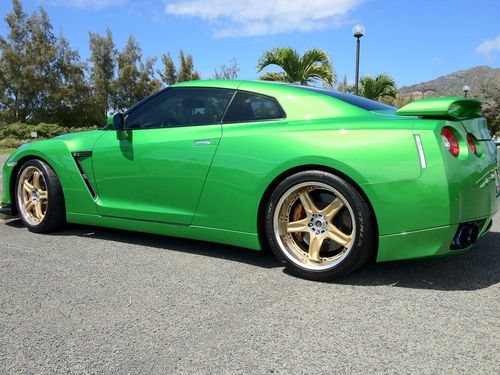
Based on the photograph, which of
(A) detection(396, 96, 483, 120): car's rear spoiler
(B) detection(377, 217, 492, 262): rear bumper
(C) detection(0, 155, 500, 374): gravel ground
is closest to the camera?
(C) detection(0, 155, 500, 374): gravel ground

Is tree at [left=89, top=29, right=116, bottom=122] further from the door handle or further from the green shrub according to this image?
the door handle

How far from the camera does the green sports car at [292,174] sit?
275 cm

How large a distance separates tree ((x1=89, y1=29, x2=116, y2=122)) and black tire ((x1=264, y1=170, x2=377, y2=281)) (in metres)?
44.8

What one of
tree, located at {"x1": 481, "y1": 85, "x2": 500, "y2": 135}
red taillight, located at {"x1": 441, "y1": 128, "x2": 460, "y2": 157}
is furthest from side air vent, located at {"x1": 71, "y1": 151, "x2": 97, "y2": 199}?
tree, located at {"x1": 481, "y1": 85, "x2": 500, "y2": 135}

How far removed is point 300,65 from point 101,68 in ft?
119

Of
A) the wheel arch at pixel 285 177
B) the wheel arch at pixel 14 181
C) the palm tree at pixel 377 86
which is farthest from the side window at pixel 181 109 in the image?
the palm tree at pixel 377 86

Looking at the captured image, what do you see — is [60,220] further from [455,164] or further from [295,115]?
[455,164]

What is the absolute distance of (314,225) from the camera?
313cm

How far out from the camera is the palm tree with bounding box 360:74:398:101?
16.7m

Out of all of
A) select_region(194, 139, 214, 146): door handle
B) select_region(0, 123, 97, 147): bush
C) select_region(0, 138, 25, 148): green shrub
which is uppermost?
select_region(194, 139, 214, 146): door handle

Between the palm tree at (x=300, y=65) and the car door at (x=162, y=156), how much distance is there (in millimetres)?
9694

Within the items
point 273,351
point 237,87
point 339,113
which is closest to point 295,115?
point 339,113

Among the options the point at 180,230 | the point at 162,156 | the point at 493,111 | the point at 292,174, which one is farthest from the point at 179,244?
the point at 493,111

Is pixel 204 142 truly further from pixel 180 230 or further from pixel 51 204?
pixel 51 204
